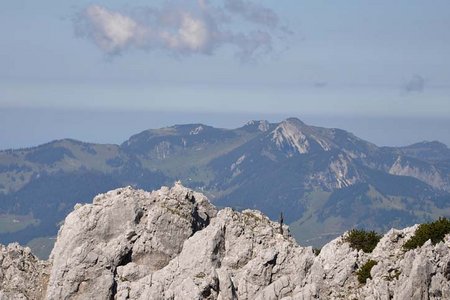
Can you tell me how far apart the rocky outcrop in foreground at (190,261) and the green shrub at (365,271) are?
558 mm

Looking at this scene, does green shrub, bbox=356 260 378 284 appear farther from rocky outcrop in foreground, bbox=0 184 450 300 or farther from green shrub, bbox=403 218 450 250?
green shrub, bbox=403 218 450 250

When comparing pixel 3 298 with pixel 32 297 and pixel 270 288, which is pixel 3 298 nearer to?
pixel 32 297

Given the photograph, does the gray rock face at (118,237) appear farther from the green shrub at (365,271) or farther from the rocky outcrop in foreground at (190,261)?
the green shrub at (365,271)

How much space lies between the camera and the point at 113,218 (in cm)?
8406

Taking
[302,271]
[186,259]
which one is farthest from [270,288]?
[186,259]

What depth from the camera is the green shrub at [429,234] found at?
85188mm

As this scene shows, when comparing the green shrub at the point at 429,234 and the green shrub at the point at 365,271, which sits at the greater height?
the green shrub at the point at 429,234

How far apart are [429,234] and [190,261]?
27324mm

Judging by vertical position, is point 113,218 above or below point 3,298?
above

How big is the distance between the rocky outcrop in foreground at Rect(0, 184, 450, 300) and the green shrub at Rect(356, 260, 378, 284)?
0.56 meters

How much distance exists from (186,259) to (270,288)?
30.6 ft

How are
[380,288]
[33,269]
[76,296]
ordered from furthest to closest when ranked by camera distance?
1. [33,269]
2. [76,296]
3. [380,288]

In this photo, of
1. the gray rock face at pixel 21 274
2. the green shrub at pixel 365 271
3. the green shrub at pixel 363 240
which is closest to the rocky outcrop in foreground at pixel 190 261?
the gray rock face at pixel 21 274

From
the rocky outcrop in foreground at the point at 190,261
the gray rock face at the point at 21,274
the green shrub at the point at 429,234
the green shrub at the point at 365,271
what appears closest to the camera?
the rocky outcrop in foreground at the point at 190,261
